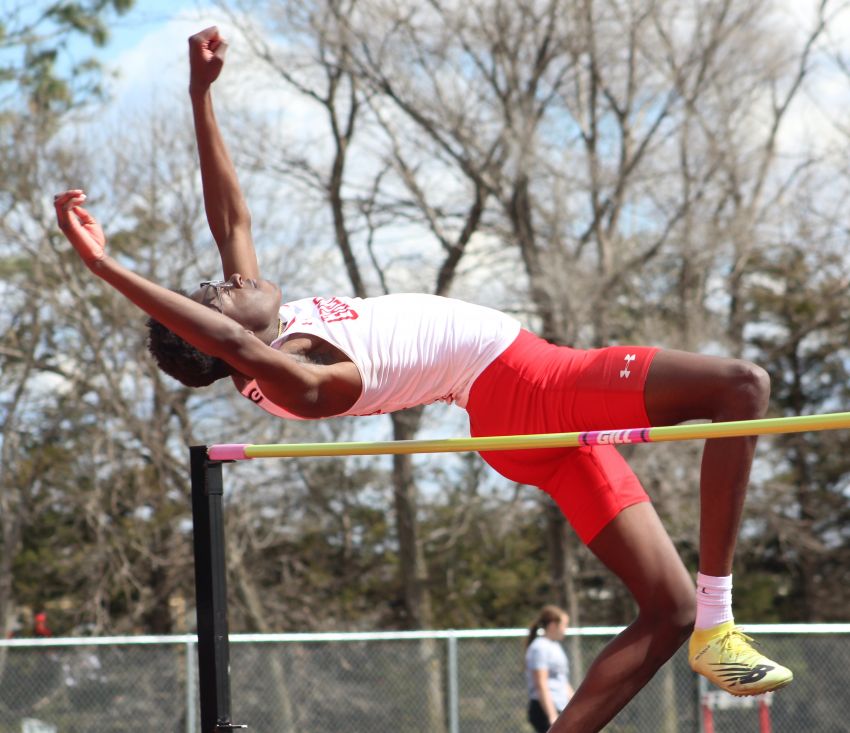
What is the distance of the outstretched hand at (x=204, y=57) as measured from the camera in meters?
3.44

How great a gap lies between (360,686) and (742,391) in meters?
6.93

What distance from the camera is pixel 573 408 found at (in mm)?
3092

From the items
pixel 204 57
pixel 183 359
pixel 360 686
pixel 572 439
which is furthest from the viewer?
pixel 360 686

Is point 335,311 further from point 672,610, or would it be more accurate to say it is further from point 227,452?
point 672,610

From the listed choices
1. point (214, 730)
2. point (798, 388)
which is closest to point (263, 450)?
point (214, 730)

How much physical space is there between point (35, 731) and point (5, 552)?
5971 mm

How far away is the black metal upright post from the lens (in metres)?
3.40

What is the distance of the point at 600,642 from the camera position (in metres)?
9.10

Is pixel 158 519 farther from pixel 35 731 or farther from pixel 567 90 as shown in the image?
pixel 567 90

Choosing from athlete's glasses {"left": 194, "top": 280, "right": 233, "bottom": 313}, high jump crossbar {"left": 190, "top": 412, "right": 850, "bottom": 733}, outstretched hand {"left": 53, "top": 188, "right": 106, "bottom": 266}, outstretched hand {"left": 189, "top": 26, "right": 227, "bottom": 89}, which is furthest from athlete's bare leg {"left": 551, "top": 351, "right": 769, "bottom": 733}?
outstretched hand {"left": 189, "top": 26, "right": 227, "bottom": 89}

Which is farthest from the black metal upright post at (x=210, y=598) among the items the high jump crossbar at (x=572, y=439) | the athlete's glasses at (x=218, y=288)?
the athlete's glasses at (x=218, y=288)

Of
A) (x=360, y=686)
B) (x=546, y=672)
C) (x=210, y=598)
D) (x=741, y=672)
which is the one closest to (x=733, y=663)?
(x=741, y=672)

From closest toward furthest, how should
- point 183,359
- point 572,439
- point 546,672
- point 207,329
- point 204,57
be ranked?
point 207,329, point 572,439, point 183,359, point 204,57, point 546,672

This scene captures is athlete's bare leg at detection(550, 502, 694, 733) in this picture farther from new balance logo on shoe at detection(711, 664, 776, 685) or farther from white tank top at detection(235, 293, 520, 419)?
white tank top at detection(235, 293, 520, 419)
